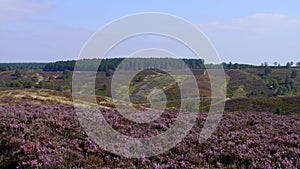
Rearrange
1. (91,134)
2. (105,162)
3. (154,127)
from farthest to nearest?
(154,127), (91,134), (105,162)

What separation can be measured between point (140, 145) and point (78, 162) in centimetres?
251

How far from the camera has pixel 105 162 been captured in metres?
9.59

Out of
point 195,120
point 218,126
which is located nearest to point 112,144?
point 218,126

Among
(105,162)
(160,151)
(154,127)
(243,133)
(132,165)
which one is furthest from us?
(154,127)

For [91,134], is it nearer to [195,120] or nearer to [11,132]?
[11,132]

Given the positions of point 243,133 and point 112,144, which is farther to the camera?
point 243,133

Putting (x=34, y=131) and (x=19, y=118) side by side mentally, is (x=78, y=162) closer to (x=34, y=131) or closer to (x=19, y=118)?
(x=34, y=131)

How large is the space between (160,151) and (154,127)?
14.6 ft

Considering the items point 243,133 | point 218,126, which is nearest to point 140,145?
point 243,133

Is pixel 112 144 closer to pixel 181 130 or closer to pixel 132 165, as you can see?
pixel 132 165

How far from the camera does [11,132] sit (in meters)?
12.7

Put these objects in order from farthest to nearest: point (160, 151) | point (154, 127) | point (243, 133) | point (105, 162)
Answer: point (154, 127) < point (243, 133) < point (160, 151) < point (105, 162)

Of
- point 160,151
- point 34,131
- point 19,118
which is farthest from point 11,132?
point 160,151

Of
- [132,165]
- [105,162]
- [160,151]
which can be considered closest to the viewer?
[132,165]
